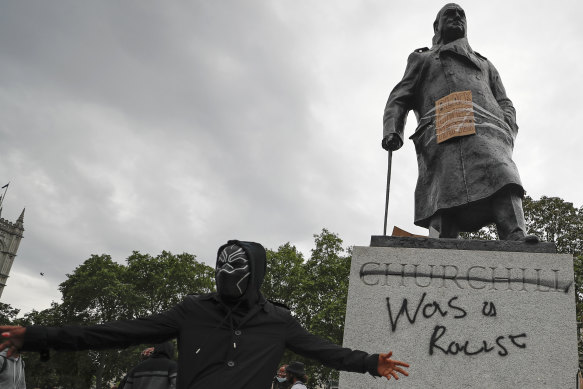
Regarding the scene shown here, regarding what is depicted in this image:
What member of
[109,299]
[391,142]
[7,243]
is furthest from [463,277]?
[7,243]

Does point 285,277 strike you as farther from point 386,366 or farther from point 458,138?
point 386,366

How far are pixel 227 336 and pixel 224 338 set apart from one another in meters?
0.02

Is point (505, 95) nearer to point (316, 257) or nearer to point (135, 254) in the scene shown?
point (316, 257)

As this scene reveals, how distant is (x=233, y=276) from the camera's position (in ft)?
8.39

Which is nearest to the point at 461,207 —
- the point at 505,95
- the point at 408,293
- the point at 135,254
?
the point at 408,293

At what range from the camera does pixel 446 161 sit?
18.2ft

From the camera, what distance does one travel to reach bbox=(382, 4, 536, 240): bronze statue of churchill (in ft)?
16.7

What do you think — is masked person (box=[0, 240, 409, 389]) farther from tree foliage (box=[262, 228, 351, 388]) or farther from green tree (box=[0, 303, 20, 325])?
green tree (box=[0, 303, 20, 325])

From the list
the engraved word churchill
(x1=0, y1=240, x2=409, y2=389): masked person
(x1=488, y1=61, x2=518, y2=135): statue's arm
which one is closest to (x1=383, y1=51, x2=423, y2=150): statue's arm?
(x1=488, y1=61, x2=518, y2=135): statue's arm

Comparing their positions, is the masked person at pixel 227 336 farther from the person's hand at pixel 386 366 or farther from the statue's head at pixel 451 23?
the statue's head at pixel 451 23

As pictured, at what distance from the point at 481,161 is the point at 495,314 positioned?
1681 millimetres

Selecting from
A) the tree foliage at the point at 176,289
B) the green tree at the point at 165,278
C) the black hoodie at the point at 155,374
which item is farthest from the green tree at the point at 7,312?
the black hoodie at the point at 155,374

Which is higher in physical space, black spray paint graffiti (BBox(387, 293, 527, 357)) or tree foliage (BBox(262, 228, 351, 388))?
tree foliage (BBox(262, 228, 351, 388))

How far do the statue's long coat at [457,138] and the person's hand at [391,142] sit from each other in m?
0.09
